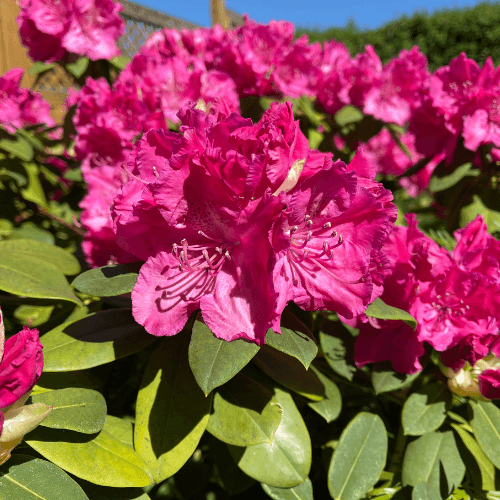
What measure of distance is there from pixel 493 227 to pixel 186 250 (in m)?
1.24

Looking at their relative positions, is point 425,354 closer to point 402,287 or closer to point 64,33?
point 402,287

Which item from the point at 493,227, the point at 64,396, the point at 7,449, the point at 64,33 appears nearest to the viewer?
the point at 7,449

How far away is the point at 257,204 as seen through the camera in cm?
60

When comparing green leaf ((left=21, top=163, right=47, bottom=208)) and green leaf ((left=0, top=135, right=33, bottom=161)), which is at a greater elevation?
green leaf ((left=0, top=135, right=33, bottom=161))

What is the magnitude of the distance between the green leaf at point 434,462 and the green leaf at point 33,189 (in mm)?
1541

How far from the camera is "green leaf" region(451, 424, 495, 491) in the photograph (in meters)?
0.98

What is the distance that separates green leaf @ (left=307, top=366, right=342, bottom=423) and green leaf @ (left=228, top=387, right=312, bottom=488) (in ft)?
0.20

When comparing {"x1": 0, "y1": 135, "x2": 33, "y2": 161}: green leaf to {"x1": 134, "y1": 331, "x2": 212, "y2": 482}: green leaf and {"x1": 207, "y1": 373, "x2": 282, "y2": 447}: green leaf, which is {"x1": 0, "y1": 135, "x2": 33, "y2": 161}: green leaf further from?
{"x1": 207, "y1": 373, "x2": 282, "y2": 447}: green leaf

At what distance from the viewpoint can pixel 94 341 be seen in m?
0.83

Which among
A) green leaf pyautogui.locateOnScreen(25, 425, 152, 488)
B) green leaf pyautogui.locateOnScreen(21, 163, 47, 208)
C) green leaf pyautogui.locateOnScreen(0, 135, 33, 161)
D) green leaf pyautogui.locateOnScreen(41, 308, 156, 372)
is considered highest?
green leaf pyautogui.locateOnScreen(0, 135, 33, 161)

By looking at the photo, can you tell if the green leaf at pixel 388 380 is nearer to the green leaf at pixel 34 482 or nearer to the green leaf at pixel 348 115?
the green leaf at pixel 34 482

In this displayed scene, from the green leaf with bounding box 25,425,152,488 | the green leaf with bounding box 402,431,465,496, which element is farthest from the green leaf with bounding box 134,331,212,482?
the green leaf with bounding box 402,431,465,496

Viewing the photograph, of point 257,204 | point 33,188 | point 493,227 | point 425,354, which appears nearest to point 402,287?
point 425,354

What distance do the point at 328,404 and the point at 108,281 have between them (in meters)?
0.55
